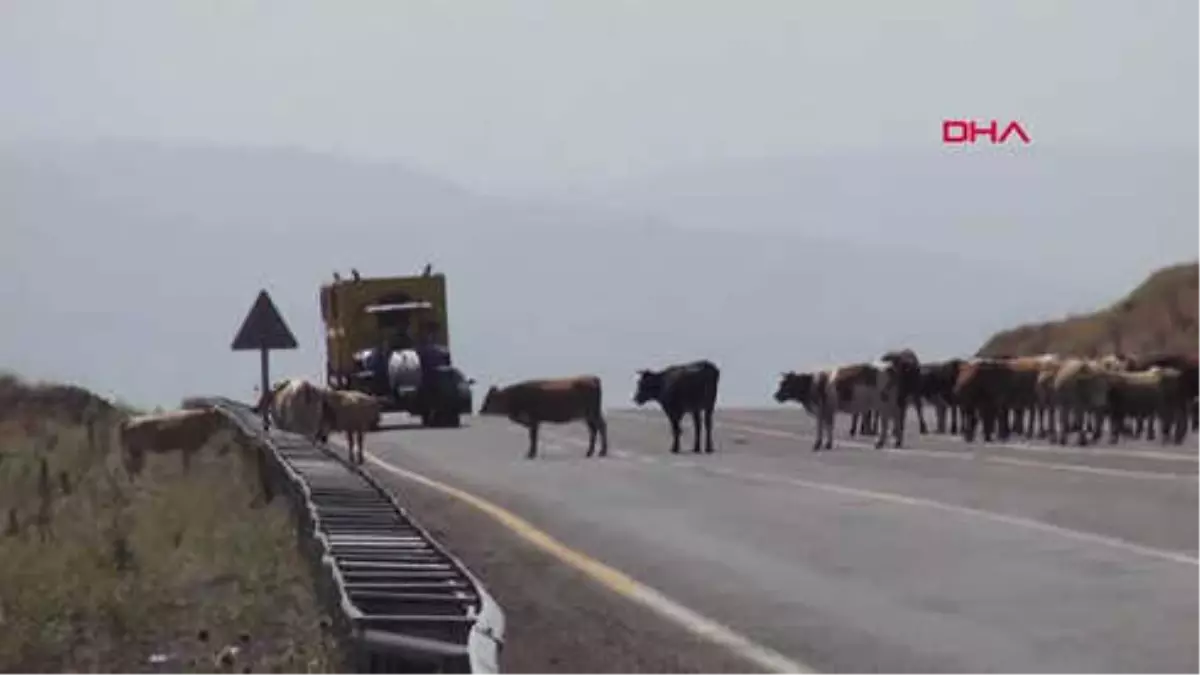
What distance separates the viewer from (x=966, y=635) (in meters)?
16.2

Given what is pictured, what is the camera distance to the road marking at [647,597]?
15.4m

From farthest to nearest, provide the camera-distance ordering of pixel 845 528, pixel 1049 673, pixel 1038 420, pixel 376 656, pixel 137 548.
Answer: pixel 1038 420, pixel 845 528, pixel 137 548, pixel 1049 673, pixel 376 656

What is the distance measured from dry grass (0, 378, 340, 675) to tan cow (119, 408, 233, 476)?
2.02 metres

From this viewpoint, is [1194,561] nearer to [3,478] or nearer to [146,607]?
[146,607]

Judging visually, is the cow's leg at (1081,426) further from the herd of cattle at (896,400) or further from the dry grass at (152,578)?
the dry grass at (152,578)

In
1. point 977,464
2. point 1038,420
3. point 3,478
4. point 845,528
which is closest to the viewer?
point 845,528

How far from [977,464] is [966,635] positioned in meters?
21.8

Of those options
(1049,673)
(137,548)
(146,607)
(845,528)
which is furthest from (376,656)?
(845,528)

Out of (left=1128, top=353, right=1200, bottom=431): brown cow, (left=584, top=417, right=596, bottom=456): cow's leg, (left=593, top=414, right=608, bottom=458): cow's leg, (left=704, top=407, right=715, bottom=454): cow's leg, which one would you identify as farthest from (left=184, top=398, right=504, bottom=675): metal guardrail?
(left=1128, top=353, right=1200, bottom=431): brown cow

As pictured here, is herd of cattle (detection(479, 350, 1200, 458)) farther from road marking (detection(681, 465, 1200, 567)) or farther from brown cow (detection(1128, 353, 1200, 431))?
road marking (detection(681, 465, 1200, 567))

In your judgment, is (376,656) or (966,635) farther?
(966,635)

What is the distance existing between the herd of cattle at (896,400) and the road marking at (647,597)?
14324 mm

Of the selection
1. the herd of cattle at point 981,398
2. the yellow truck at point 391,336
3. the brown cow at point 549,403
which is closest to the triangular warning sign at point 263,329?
the herd of cattle at point 981,398

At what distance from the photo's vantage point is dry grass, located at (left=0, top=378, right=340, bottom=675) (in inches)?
641
